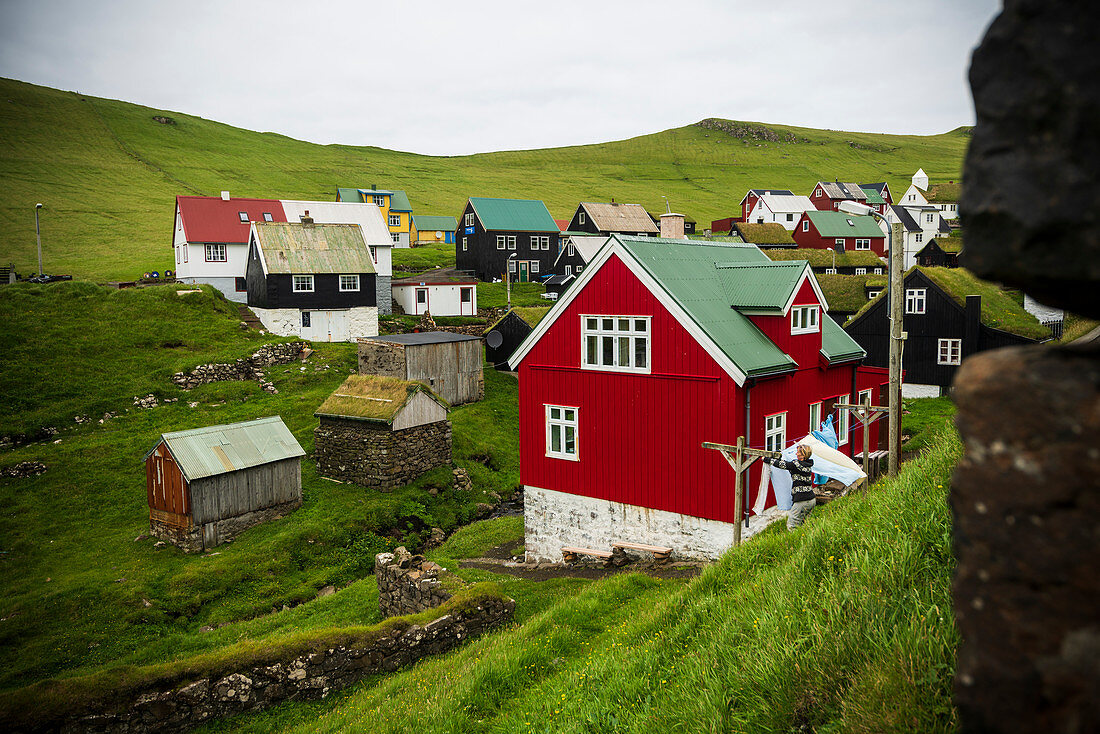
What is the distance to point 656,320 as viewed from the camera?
19844mm

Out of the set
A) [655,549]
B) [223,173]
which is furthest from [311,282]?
[223,173]

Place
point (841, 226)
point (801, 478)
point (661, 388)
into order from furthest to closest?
point (841, 226), point (661, 388), point (801, 478)

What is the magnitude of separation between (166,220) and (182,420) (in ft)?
244

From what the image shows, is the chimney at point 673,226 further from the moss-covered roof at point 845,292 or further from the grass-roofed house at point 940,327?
the moss-covered roof at point 845,292

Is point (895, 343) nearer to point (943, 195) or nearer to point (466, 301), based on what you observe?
point (466, 301)

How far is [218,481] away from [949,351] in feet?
136

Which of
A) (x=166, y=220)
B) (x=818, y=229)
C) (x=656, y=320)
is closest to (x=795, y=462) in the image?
(x=656, y=320)

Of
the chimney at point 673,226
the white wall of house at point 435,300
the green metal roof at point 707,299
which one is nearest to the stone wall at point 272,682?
the green metal roof at point 707,299

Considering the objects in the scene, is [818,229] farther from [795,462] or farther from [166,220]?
[166,220]

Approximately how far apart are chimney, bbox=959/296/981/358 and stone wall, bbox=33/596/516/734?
3809cm

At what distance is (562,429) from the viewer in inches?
874

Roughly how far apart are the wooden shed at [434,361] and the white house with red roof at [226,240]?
47.5 ft

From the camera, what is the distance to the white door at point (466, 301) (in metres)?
57.3

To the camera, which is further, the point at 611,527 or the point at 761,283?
the point at 611,527
